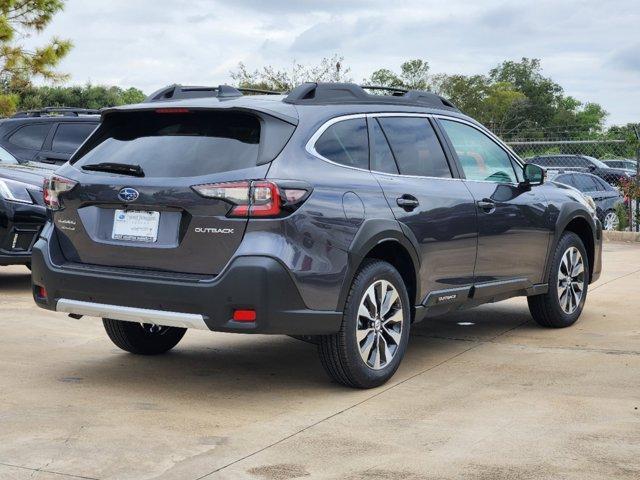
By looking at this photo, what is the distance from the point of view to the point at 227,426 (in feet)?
17.7

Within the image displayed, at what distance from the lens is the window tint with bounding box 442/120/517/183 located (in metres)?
7.27

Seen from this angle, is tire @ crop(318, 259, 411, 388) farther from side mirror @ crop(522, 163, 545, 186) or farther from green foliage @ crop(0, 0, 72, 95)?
green foliage @ crop(0, 0, 72, 95)

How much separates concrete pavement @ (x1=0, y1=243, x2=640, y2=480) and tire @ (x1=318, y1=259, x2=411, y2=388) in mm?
127

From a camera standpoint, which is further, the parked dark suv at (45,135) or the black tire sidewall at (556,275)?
the parked dark suv at (45,135)

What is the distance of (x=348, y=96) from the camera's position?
21.5 feet

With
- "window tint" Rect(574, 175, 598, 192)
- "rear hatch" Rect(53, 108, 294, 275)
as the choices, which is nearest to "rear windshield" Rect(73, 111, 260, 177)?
"rear hatch" Rect(53, 108, 294, 275)

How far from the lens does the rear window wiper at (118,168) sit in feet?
19.5

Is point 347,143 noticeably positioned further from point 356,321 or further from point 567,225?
point 567,225

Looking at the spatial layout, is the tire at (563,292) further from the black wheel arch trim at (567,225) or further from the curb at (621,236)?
the curb at (621,236)

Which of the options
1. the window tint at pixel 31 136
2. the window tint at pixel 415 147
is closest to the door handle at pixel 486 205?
the window tint at pixel 415 147

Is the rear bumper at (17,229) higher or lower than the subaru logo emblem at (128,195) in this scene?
lower

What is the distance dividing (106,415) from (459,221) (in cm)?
259

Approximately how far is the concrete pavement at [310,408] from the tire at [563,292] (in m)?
0.14

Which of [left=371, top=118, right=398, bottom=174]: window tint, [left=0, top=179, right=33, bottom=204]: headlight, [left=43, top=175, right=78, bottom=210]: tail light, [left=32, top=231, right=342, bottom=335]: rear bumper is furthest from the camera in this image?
[left=0, top=179, right=33, bottom=204]: headlight
